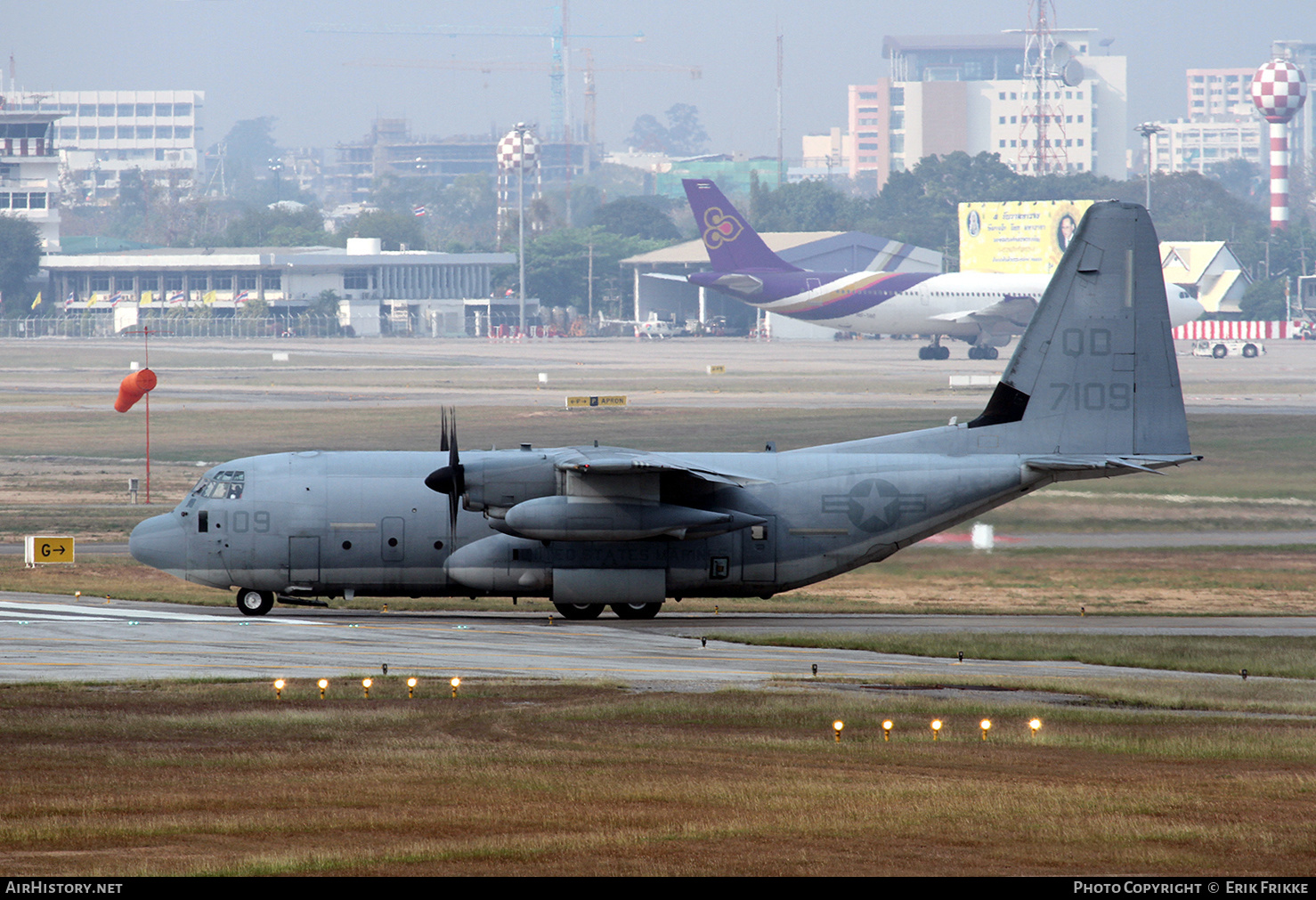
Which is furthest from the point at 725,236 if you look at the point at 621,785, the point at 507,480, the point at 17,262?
the point at 621,785

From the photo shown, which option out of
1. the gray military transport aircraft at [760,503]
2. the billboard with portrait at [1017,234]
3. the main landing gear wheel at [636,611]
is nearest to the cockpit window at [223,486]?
the gray military transport aircraft at [760,503]

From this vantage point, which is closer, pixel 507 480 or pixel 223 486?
pixel 507 480

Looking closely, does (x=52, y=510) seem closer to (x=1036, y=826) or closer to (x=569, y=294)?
(x=1036, y=826)

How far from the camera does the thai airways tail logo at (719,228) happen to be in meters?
111

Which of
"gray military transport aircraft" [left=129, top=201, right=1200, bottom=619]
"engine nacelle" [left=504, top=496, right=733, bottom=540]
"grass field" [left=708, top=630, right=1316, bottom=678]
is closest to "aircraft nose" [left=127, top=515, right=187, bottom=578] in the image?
"gray military transport aircraft" [left=129, top=201, right=1200, bottom=619]

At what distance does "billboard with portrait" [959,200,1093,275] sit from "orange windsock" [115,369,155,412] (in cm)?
9714

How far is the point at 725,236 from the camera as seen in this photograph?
112m

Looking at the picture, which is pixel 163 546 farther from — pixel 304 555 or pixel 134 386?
pixel 134 386

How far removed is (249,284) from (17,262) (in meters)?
25.1

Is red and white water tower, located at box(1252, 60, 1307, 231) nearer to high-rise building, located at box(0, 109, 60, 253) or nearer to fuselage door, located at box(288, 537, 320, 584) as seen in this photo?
high-rise building, located at box(0, 109, 60, 253)

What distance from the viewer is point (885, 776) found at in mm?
17172

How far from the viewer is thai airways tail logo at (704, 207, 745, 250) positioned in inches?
4360

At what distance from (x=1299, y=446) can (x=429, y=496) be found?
35.2 metres
